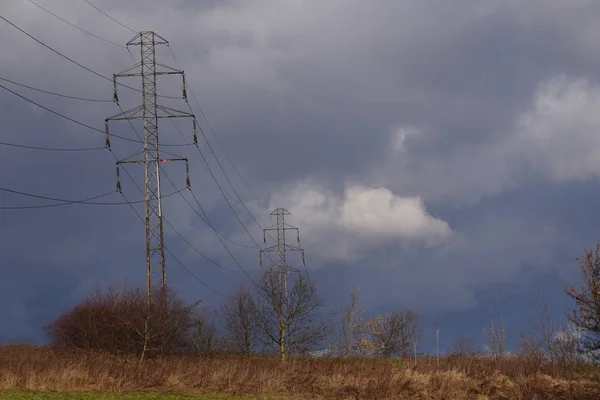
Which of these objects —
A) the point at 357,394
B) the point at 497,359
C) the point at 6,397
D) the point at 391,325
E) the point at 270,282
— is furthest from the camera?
the point at 391,325

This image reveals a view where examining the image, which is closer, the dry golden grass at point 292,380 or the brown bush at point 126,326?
the dry golden grass at point 292,380

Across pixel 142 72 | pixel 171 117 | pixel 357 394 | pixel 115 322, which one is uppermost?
pixel 142 72

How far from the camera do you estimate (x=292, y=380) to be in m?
33.2

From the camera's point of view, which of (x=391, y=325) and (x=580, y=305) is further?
(x=391, y=325)

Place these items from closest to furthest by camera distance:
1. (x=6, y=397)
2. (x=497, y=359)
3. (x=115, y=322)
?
(x=6, y=397)
(x=497, y=359)
(x=115, y=322)

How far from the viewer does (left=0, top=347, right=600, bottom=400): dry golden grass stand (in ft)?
97.5

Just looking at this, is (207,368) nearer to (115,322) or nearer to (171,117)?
(115,322)

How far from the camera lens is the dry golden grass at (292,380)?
2972 centimetres

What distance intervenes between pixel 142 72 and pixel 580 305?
28.8 m

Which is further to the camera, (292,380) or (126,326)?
(126,326)

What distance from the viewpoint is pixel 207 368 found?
3453cm

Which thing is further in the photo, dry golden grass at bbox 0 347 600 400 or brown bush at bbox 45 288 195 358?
brown bush at bbox 45 288 195 358

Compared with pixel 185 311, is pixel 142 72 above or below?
above

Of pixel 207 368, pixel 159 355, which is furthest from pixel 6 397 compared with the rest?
pixel 159 355
